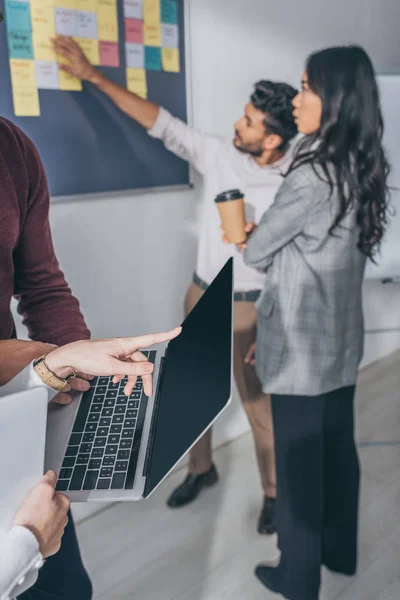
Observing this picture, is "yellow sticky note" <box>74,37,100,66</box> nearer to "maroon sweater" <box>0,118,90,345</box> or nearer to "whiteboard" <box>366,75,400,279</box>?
"maroon sweater" <box>0,118,90,345</box>

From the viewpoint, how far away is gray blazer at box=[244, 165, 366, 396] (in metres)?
1.39

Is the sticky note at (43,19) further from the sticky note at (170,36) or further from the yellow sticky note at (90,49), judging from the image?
the sticky note at (170,36)

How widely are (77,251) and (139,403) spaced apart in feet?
2.93

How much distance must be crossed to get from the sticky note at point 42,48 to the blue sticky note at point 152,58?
35 cm

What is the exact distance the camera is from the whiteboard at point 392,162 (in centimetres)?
244

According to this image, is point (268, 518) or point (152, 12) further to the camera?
point (268, 518)

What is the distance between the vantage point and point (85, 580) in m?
1.09

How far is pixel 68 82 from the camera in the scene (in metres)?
1.61

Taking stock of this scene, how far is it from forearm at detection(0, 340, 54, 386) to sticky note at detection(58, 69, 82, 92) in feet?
3.26

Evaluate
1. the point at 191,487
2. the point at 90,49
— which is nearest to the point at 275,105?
the point at 90,49

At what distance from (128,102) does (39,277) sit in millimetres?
866

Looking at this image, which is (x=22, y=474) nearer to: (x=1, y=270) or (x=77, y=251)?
(x=1, y=270)

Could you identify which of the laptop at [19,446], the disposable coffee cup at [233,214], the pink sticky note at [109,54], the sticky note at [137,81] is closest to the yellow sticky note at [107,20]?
the pink sticky note at [109,54]

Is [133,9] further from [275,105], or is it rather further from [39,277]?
[39,277]
